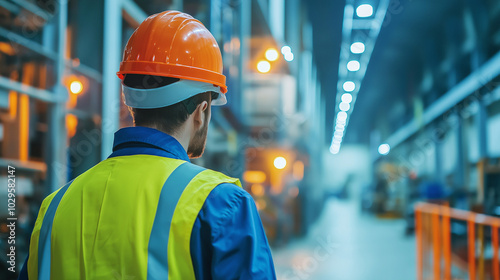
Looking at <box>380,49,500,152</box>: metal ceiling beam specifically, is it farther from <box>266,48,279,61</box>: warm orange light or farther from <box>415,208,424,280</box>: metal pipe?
<box>415,208,424,280</box>: metal pipe

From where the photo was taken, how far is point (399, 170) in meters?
25.2

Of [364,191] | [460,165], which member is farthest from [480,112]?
[364,191]

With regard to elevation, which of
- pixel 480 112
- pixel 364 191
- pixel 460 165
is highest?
pixel 480 112

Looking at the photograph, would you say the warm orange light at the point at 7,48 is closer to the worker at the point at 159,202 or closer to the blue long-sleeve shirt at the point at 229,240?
the worker at the point at 159,202

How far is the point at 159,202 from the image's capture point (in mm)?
1278

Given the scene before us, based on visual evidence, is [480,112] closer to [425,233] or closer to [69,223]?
[425,233]

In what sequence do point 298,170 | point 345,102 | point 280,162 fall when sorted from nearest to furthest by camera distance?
point 280,162
point 298,170
point 345,102

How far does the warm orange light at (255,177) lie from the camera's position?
1416 cm

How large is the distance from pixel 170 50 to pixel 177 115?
0.21 metres

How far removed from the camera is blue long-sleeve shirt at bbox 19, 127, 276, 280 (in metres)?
1.20

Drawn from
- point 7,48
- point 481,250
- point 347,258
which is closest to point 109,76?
point 7,48

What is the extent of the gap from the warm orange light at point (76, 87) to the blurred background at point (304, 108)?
0.01 meters

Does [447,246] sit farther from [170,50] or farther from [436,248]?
[170,50]

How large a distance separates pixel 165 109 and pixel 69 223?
0.43 meters
